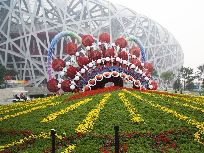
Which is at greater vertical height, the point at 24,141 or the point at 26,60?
the point at 26,60

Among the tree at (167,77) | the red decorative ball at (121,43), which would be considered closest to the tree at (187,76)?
the tree at (167,77)

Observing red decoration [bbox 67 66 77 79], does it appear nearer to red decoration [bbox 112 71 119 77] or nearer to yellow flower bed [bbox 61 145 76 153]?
red decoration [bbox 112 71 119 77]

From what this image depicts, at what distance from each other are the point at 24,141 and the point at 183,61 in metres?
89.0

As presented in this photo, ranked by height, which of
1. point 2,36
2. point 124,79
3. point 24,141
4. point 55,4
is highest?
point 55,4

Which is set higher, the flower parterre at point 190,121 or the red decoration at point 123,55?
the red decoration at point 123,55

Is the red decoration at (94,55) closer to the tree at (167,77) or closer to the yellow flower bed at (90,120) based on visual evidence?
the yellow flower bed at (90,120)

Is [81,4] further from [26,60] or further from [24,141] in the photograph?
[24,141]

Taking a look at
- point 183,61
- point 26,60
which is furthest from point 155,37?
point 26,60

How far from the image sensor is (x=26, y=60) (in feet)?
228

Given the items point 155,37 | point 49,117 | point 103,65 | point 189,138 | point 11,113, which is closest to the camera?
point 189,138

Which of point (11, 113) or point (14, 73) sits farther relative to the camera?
point (14, 73)

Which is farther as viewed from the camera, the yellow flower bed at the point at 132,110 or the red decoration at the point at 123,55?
the red decoration at the point at 123,55

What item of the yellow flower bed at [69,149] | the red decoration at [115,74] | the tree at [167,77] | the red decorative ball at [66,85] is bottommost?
the yellow flower bed at [69,149]

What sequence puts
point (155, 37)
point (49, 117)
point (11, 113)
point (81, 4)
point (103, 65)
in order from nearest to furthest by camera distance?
point (49, 117) < point (11, 113) < point (103, 65) < point (81, 4) < point (155, 37)
